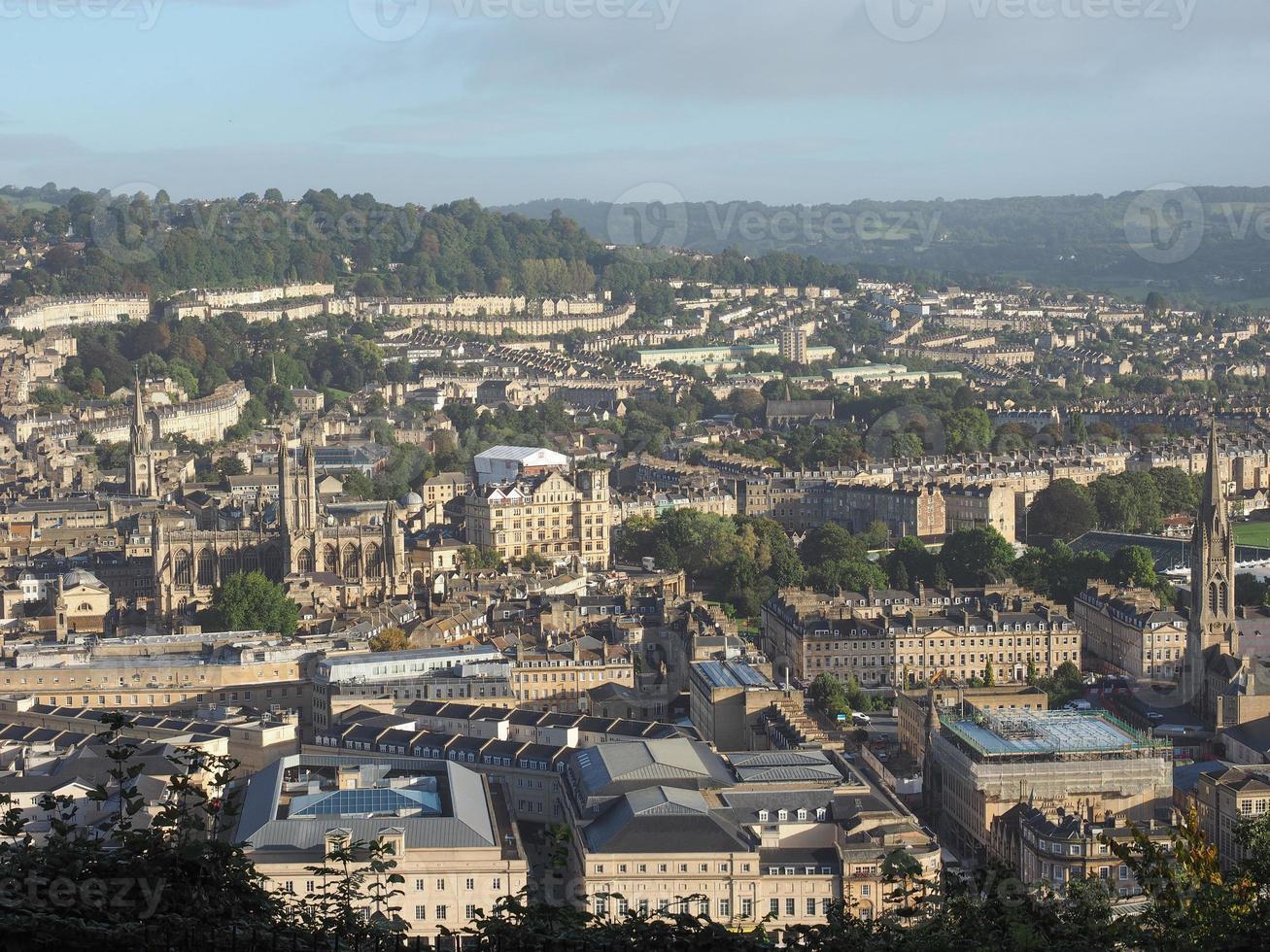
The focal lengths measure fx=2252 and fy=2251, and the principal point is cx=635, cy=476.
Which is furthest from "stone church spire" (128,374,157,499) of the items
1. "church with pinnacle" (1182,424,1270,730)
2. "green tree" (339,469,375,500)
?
"church with pinnacle" (1182,424,1270,730)

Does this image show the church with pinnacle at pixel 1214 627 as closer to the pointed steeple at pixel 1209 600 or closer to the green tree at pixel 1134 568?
the pointed steeple at pixel 1209 600

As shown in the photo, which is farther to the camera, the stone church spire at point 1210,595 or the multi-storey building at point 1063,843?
the stone church spire at point 1210,595

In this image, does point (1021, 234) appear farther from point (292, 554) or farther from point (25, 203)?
point (292, 554)

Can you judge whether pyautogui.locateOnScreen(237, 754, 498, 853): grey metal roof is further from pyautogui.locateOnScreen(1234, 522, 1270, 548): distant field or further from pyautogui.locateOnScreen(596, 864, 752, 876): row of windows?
pyautogui.locateOnScreen(1234, 522, 1270, 548): distant field

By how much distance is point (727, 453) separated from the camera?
6116 centimetres

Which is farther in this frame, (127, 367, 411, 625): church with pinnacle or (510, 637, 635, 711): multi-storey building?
(127, 367, 411, 625): church with pinnacle

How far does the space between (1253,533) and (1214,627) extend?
62.6 ft

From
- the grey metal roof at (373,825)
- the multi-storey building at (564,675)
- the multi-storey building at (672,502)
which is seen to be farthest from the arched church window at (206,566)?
the grey metal roof at (373,825)

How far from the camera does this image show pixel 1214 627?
107ft

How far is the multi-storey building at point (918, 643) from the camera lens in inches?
1347

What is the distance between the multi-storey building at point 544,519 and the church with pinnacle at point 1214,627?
14392 millimetres

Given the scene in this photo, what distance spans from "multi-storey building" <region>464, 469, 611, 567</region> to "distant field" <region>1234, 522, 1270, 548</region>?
13.8 metres

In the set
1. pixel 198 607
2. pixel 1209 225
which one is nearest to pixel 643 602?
pixel 198 607

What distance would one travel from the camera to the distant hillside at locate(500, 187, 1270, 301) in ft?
439
